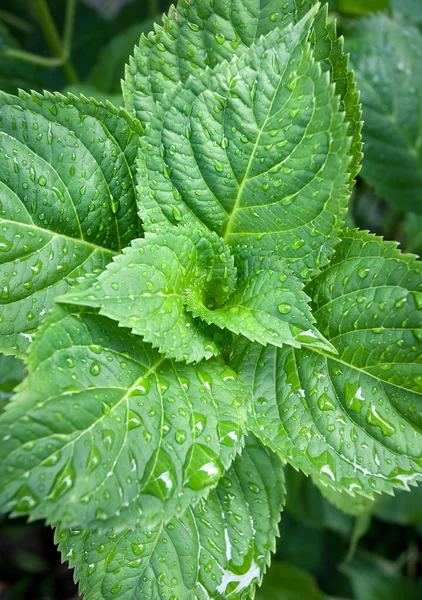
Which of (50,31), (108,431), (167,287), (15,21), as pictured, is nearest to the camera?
(108,431)

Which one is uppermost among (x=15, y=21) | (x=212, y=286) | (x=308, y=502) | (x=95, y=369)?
(x=15, y=21)

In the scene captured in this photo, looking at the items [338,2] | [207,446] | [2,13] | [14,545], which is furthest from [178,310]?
[2,13]

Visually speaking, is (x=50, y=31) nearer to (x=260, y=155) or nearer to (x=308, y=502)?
(x=260, y=155)

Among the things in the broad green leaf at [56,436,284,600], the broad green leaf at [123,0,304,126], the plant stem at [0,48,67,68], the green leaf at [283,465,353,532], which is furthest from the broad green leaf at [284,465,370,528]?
the plant stem at [0,48,67,68]

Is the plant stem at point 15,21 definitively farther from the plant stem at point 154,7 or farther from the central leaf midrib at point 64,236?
the central leaf midrib at point 64,236

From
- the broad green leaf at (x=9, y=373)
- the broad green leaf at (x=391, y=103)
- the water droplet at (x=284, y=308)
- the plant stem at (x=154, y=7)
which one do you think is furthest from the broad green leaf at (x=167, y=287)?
the plant stem at (x=154, y=7)

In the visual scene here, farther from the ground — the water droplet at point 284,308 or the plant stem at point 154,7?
the plant stem at point 154,7

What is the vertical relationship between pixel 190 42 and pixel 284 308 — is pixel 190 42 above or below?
above

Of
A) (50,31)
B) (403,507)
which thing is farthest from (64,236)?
(403,507)
